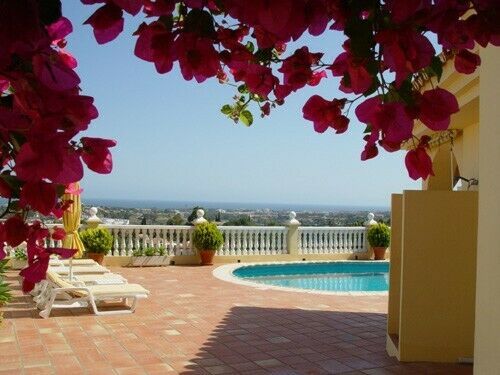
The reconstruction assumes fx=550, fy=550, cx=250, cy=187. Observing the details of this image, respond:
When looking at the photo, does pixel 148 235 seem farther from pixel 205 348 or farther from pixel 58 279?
pixel 205 348

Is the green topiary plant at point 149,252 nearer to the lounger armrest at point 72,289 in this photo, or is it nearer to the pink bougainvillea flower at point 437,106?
the lounger armrest at point 72,289

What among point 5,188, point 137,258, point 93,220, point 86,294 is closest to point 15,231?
point 5,188

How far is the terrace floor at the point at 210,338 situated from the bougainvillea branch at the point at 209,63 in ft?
15.1

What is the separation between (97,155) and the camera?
2.77 feet

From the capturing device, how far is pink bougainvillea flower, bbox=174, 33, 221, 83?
0.84 metres

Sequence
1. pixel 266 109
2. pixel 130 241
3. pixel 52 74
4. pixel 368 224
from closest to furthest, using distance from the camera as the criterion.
Answer: pixel 52 74 → pixel 266 109 → pixel 130 241 → pixel 368 224

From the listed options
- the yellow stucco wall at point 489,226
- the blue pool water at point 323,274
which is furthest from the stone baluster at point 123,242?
the yellow stucco wall at point 489,226

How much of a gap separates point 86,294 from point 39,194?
24.6 ft

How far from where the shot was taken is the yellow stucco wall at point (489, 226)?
268 centimetres

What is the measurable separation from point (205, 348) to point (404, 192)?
2.74 meters

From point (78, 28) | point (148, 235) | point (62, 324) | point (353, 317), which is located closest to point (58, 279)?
point (62, 324)

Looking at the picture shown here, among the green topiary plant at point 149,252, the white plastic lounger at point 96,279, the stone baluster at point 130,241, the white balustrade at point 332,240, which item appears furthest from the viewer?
the white balustrade at point 332,240

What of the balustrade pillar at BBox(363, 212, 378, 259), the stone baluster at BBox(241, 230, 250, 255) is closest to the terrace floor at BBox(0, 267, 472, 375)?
the stone baluster at BBox(241, 230, 250, 255)

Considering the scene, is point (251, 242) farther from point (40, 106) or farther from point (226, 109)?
point (40, 106)
